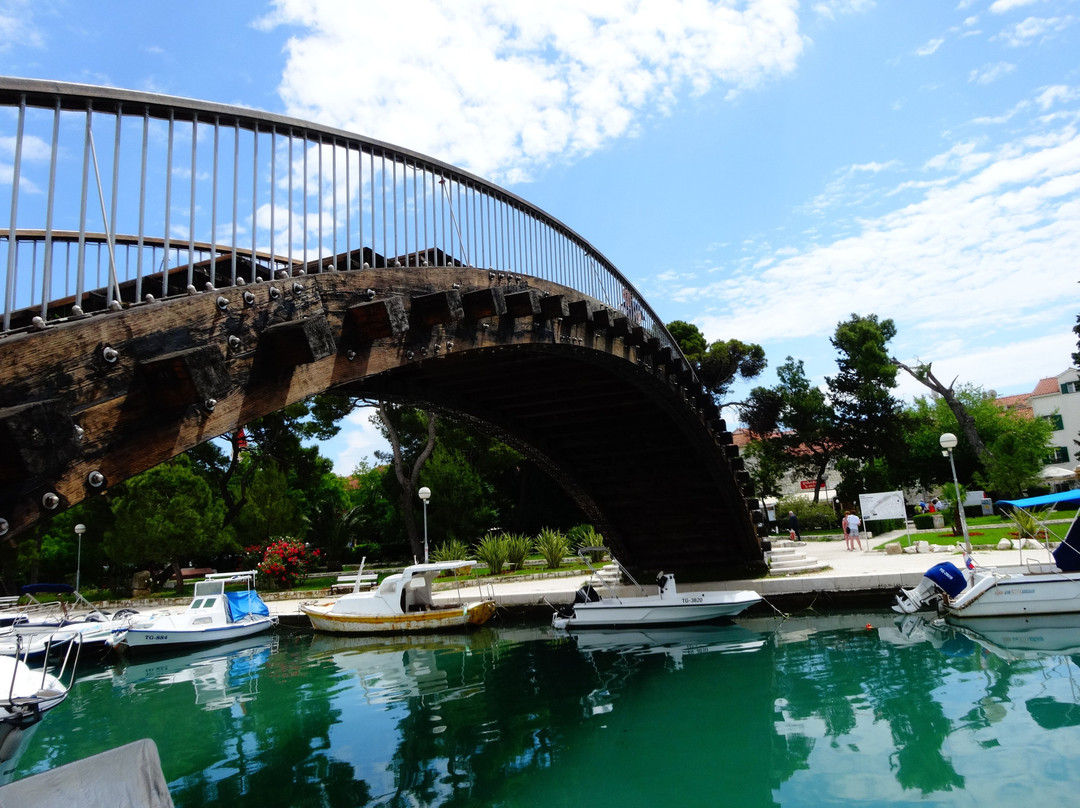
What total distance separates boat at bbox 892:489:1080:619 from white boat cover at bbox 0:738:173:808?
1319 centimetres

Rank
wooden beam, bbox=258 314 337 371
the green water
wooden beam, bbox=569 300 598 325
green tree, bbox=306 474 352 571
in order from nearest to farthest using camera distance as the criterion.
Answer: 1. wooden beam, bbox=258 314 337 371
2. the green water
3. wooden beam, bbox=569 300 598 325
4. green tree, bbox=306 474 352 571

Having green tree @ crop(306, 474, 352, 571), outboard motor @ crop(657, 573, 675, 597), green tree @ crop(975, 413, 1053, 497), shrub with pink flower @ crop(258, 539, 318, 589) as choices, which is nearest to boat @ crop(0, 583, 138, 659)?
shrub with pink flower @ crop(258, 539, 318, 589)

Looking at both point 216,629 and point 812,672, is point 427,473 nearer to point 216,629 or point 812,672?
point 216,629

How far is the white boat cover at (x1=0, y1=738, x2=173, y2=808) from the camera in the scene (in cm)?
391

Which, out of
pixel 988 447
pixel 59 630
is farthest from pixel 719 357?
pixel 59 630

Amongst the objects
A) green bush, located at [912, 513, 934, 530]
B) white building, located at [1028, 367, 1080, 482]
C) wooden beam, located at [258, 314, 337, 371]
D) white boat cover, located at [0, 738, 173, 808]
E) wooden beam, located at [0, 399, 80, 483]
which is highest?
white building, located at [1028, 367, 1080, 482]

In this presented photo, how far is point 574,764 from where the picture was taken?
295 inches

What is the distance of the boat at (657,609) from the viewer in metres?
14.7

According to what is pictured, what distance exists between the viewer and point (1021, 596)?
12.9 metres

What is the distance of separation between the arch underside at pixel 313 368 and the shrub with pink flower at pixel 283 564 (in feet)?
41.5

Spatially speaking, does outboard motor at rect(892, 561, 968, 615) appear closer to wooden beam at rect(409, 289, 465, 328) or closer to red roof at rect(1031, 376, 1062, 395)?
wooden beam at rect(409, 289, 465, 328)

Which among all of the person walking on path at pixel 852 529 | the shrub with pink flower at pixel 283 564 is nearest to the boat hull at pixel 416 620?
the shrub with pink flower at pixel 283 564

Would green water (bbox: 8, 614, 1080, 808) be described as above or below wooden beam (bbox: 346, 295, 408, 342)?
below

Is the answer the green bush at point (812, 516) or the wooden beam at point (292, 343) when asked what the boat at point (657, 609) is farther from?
the green bush at point (812, 516)
